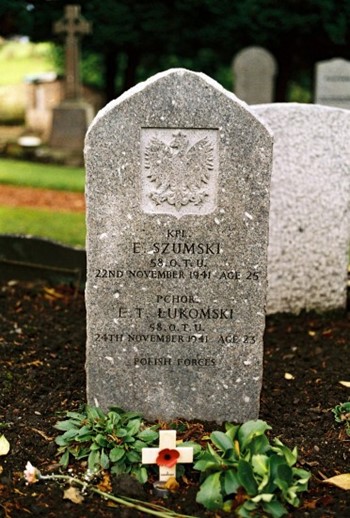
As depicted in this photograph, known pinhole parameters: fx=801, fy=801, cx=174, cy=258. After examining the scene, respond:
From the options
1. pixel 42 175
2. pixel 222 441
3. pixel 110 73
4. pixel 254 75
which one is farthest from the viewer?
pixel 110 73

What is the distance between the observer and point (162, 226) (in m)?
4.01

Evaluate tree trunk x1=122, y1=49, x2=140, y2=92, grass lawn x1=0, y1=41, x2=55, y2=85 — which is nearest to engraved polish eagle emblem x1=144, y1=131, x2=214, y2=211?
tree trunk x1=122, y1=49, x2=140, y2=92

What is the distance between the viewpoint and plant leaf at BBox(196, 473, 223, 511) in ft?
11.2

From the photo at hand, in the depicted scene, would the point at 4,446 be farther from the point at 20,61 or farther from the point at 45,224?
the point at 20,61

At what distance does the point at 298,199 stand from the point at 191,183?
92.8 inches

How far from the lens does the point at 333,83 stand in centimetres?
1435

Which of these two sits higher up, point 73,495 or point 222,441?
point 222,441

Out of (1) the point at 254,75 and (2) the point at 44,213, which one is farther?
(1) the point at 254,75

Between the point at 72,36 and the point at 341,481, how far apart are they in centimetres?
1320

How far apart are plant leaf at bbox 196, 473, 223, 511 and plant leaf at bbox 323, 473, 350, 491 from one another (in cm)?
54

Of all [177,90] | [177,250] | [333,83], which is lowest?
[333,83]

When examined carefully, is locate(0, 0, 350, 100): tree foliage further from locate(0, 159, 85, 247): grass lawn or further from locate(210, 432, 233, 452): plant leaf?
locate(210, 432, 233, 452): plant leaf

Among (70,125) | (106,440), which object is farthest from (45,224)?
(70,125)

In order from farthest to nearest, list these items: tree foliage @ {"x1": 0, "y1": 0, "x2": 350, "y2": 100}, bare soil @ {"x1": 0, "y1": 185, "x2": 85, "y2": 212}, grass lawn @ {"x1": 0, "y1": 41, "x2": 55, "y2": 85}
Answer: grass lawn @ {"x1": 0, "y1": 41, "x2": 55, "y2": 85}, tree foliage @ {"x1": 0, "y1": 0, "x2": 350, "y2": 100}, bare soil @ {"x1": 0, "y1": 185, "x2": 85, "y2": 212}
